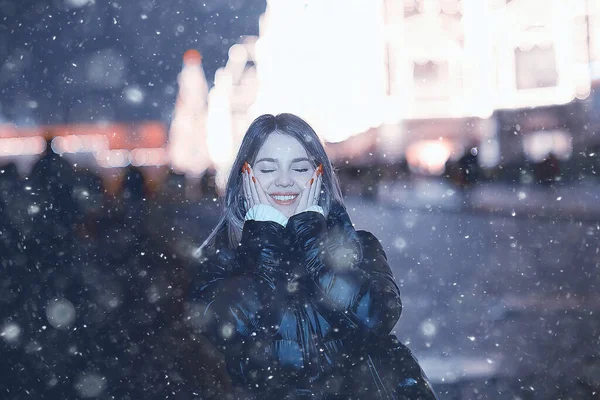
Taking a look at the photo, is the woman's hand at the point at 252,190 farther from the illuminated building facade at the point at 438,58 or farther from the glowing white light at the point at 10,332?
the illuminated building facade at the point at 438,58

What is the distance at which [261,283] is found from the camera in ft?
6.52

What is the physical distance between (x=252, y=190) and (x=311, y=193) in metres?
0.21

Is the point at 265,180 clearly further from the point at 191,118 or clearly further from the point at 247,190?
the point at 191,118

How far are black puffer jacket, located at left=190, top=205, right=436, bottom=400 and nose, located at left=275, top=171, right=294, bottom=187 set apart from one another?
9.0 inches

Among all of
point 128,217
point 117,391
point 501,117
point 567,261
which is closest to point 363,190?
point 501,117

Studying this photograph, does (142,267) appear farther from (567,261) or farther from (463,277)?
(567,261)

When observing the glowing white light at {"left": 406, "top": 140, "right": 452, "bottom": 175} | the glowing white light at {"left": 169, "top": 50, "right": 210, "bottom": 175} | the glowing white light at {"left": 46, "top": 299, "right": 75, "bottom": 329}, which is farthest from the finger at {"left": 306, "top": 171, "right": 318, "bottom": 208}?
the glowing white light at {"left": 169, "top": 50, "right": 210, "bottom": 175}

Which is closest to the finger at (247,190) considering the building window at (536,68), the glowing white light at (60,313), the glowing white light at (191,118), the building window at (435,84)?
the glowing white light at (60,313)

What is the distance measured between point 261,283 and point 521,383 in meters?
2.74

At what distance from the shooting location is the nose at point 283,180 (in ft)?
7.21

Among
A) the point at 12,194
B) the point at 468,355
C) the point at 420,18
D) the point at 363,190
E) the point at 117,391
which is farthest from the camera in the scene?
the point at 363,190

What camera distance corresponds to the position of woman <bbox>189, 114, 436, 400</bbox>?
1.94 metres

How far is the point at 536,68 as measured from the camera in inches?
505

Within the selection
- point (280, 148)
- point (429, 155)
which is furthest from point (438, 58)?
point (280, 148)
